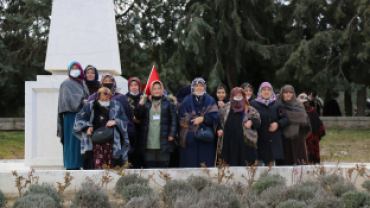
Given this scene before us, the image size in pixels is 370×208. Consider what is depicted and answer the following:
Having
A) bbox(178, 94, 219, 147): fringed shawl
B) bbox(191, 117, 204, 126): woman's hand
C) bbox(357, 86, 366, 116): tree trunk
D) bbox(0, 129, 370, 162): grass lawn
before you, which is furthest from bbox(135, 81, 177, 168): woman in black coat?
bbox(357, 86, 366, 116): tree trunk

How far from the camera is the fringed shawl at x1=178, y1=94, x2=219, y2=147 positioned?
568cm

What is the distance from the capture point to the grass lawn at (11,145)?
9.23 metres

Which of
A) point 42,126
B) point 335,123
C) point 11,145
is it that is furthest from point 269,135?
point 335,123

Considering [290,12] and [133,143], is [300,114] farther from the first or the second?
[290,12]

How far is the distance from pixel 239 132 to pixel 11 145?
23.1 feet

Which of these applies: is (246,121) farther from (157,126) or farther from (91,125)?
(91,125)

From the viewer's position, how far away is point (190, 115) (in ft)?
18.8

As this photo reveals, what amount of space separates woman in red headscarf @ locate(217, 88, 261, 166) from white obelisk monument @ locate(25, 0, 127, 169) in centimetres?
159

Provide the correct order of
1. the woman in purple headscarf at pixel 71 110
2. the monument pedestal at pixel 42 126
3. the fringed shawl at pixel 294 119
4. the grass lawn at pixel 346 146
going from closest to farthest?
the woman in purple headscarf at pixel 71 110, the fringed shawl at pixel 294 119, the monument pedestal at pixel 42 126, the grass lawn at pixel 346 146

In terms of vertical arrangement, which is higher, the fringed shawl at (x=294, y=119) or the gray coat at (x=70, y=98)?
the gray coat at (x=70, y=98)

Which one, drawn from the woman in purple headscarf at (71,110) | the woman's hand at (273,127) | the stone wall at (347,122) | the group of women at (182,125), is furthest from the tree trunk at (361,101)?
the woman in purple headscarf at (71,110)

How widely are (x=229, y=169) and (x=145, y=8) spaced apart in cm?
1136

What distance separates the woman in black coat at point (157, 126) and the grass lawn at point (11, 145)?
13.3 feet

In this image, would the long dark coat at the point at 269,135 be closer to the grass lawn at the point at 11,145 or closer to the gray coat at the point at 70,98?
the gray coat at the point at 70,98
